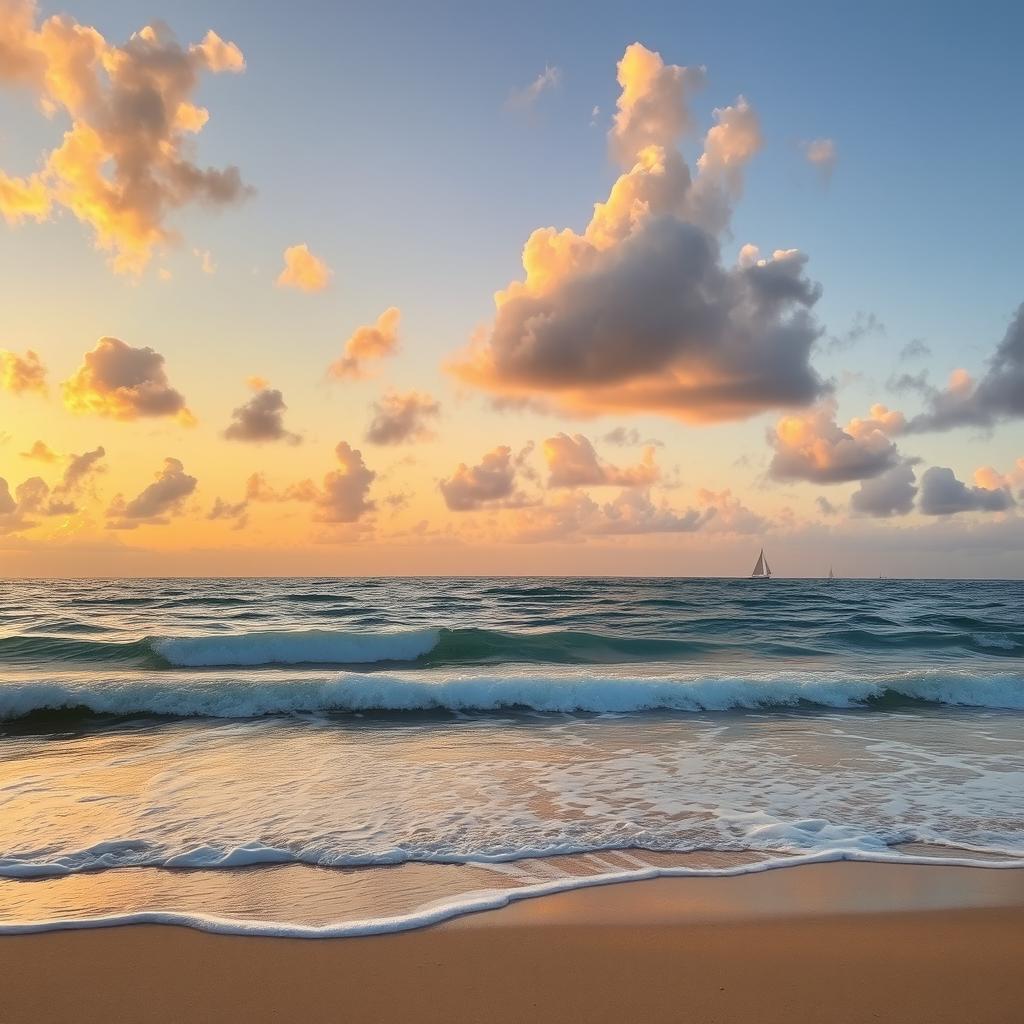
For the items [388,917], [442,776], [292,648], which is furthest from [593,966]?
[292,648]

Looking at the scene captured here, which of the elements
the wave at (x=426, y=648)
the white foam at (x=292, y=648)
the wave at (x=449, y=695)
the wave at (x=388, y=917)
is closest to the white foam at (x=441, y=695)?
the wave at (x=449, y=695)

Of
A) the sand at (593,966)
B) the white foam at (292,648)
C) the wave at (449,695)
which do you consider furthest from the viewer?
the white foam at (292,648)

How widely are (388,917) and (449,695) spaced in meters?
8.84

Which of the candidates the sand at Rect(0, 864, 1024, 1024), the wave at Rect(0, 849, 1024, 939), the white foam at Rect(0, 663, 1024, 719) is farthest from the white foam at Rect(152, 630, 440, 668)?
the sand at Rect(0, 864, 1024, 1024)

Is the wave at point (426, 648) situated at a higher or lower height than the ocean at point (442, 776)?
lower

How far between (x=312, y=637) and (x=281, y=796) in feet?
44.2

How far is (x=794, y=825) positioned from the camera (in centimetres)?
592

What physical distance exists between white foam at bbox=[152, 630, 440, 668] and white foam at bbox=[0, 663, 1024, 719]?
461 cm

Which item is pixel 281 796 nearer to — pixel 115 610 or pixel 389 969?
pixel 389 969

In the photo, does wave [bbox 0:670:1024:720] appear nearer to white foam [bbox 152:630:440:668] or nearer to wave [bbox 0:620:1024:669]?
white foam [bbox 152:630:440:668]

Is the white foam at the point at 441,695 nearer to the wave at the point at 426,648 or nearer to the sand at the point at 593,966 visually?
the wave at the point at 426,648

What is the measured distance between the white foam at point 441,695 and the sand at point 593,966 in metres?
8.30

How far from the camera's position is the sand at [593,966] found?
3.19 m

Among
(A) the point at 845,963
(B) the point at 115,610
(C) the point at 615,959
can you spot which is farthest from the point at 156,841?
(B) the point at 115,610
